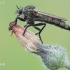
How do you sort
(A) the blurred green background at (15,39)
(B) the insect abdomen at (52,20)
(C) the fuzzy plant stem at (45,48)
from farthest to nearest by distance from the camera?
(A) the blurred green background at (15,39), (B) the insect abdomen at (52,20), (C) the fuzzy plant stem at (45,48)

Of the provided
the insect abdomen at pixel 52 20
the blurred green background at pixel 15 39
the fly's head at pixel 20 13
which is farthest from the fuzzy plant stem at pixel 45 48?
the blurred green background at pixel 15 39

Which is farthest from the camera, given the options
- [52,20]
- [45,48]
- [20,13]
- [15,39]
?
[15,39]

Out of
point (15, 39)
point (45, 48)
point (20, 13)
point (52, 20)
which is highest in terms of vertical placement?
point (20, 13)

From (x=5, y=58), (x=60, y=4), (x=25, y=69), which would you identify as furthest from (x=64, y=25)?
(x=60, y=4)

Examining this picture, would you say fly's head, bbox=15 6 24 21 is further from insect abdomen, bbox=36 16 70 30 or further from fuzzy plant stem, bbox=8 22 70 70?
fuzzy plant stem, bbox=8 22 70 70

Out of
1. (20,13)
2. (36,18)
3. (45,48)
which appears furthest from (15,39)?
(45,48)

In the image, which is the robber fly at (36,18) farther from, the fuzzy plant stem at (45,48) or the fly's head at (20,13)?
the fuzzy plant stem at (45,48)

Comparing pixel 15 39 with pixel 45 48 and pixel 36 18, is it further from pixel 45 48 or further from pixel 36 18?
pixel 45 48

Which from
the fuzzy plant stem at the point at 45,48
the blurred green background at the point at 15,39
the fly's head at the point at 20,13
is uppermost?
the fly's head at the point at 20,13

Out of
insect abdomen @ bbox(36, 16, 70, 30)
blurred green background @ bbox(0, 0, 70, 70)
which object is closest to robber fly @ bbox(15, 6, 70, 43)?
insect abdomen @ bbox(36, 16, 70, 30)

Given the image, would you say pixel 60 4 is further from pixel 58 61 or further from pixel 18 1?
pixel 58 61
